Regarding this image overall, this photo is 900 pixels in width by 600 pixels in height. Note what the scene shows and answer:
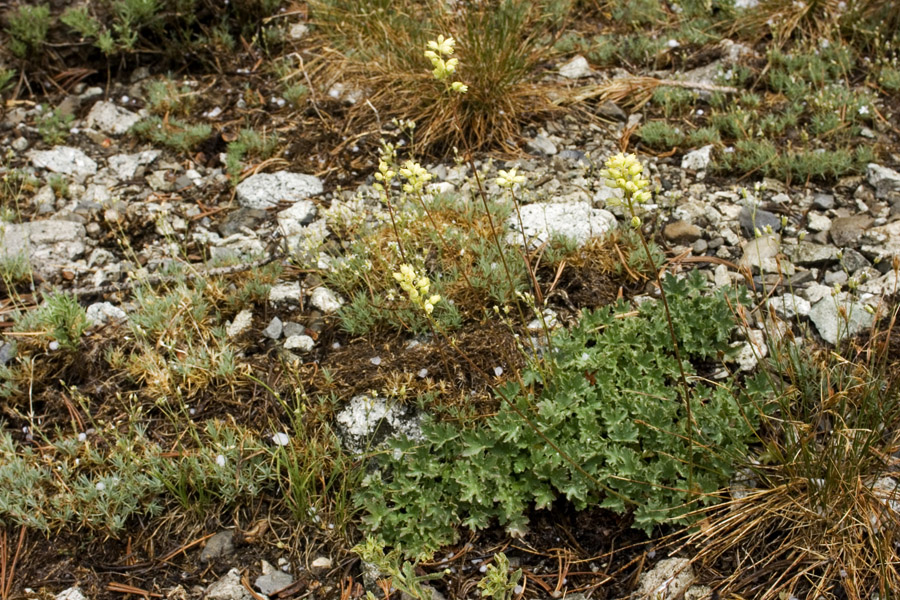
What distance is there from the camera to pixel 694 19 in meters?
5.62

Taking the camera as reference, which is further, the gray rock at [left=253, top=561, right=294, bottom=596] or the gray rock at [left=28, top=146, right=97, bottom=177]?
the gray rock at [left=28, top=146, right=97, bottom=177]

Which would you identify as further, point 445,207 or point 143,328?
point 445,207

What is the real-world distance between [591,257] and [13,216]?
349 centimetres

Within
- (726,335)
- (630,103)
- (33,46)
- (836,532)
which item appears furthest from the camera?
(33,46)

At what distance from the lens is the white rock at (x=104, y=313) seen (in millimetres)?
4043

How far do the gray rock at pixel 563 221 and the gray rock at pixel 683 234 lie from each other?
1.01ft

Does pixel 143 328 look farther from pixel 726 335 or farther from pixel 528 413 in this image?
pixel 726 335

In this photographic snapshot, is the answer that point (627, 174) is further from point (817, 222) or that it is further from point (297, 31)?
point (297, 31)

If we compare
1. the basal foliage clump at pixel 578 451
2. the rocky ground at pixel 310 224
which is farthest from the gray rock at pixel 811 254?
the basal foliage clump at pixel 578 451

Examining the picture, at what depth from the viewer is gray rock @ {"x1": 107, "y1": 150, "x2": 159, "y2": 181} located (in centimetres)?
510

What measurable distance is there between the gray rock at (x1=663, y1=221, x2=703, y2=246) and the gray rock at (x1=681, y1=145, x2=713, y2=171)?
65cm

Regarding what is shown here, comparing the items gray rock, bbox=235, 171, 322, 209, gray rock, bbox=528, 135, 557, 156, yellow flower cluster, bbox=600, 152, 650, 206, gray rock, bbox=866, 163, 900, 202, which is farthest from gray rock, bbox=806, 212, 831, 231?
gray rock, bbox=235, 171, 322, 209

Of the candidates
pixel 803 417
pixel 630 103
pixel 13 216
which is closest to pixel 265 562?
pixel 803 417

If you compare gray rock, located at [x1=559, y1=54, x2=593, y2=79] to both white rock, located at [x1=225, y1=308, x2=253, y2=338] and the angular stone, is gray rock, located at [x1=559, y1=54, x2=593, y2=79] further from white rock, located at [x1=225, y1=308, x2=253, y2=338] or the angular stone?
the angular stone
